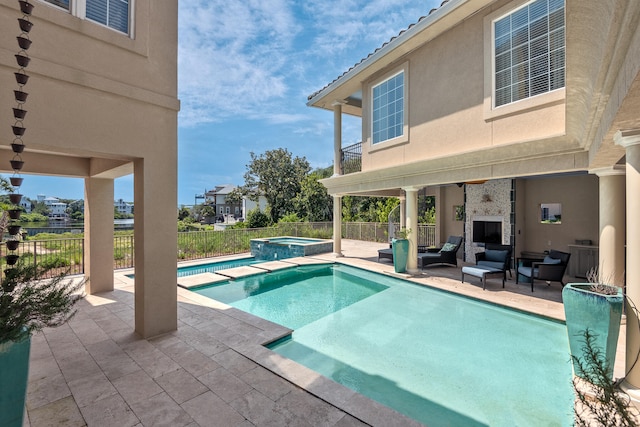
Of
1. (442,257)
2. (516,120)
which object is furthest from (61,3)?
(442,257)

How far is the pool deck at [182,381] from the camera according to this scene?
320cm

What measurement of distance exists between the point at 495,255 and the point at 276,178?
81.3ft

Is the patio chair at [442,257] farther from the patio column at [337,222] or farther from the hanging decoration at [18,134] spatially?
the hanging decoration at [18,134]

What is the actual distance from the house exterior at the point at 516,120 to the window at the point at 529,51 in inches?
0.9

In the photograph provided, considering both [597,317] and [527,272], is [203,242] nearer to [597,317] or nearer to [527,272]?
[527,272]

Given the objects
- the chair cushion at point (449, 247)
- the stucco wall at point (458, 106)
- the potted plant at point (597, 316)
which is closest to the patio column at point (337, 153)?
the stucco wall at point (458, 106)

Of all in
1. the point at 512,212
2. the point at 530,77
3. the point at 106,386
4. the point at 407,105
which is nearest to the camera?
the point at 106,386

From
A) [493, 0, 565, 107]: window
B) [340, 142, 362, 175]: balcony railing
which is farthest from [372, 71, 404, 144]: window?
[493, 0, 565, 107]: window

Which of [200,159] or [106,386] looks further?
[200,159]

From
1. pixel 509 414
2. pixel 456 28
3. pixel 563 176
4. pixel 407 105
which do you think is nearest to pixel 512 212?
pixel 563 176

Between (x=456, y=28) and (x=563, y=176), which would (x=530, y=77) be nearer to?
(x=456, y=28)

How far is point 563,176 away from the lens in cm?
1047

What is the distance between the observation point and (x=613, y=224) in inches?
229

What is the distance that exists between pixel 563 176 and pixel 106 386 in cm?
1362
